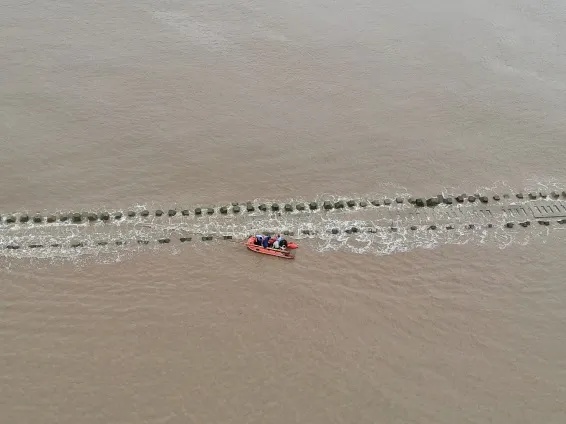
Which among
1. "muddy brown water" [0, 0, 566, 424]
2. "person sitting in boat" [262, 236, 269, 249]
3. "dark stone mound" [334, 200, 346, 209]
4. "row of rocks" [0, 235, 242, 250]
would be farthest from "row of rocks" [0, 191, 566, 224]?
"person sitting in boat" [262, 236, 269, 249]

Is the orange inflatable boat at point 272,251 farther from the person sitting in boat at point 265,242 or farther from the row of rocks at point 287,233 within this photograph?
the row of rocks at point 287,233

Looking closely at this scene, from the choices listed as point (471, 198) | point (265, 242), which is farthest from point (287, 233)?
point (471, 198)

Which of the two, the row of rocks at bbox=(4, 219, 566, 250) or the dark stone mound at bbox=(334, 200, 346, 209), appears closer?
the row of rocks at bbox=(4, 219, 566, 250)

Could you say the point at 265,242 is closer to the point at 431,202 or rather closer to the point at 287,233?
the point at 287,233

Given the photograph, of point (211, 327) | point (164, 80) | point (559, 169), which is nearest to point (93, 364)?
point (211, 327)

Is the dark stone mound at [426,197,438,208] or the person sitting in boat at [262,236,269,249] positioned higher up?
the dark stone mound at [426,197,438,208]

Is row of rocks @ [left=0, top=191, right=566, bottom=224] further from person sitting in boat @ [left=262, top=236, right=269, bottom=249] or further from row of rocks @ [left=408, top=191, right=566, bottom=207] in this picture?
person sitting in boat @ [left=262, top=236, right=269, bottom=249]
